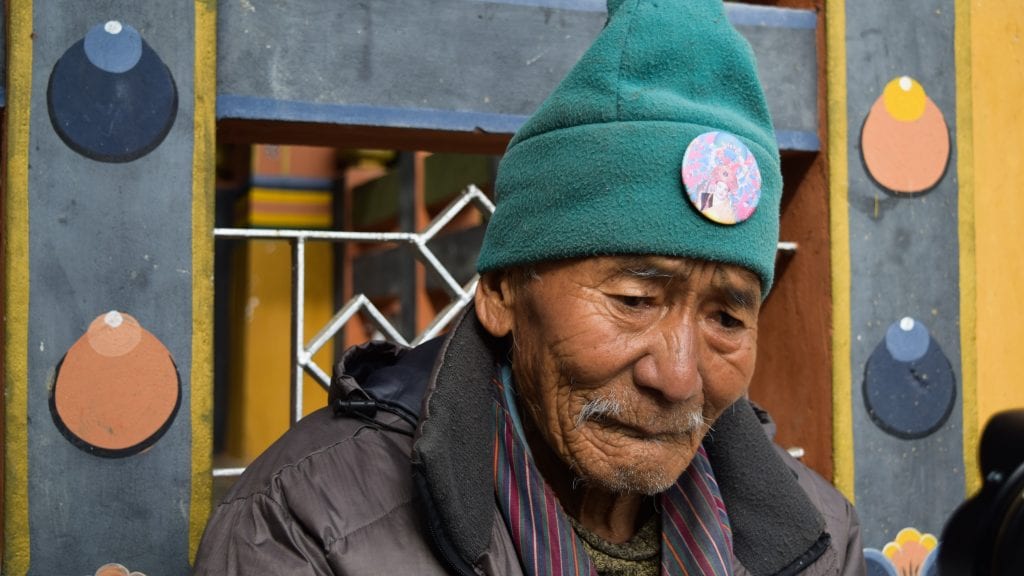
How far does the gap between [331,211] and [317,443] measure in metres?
7.20

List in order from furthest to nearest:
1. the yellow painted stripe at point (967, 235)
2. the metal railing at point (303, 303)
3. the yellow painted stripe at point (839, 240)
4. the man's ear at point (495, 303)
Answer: the yellow painted stripe at point (967, 235) → the yellow painted stripe at point (839, 240) → the metal railing at point (303, 303) → the man's ear at point (495, 303)

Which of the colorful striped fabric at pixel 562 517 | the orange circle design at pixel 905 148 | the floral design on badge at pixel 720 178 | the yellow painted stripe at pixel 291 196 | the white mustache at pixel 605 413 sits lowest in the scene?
the colorful striped fabric at pixel 562 517

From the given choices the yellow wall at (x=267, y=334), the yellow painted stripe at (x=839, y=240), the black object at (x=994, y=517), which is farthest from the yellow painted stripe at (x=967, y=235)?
the yellow wall at (x=267, y=334)

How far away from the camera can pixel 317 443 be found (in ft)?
5.25

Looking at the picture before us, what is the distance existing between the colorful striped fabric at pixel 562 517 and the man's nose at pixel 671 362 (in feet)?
0.81

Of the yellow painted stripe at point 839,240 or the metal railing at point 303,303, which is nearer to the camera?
the metal railing at point 303,303

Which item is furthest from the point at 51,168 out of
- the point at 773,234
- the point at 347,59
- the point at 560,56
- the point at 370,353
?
the point at 773,234

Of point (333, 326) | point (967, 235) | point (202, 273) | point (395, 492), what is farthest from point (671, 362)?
point (967, 235)

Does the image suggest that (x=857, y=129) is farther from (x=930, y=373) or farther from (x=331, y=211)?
(x=331, y=211)

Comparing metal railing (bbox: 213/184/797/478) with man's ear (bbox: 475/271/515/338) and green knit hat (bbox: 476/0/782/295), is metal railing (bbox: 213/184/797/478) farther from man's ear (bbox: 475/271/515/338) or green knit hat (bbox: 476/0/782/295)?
green knit hat (bbox: 476/0/782/295)

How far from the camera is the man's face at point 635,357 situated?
5.16ft

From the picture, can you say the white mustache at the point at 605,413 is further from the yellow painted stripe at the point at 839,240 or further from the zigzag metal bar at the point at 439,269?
the yellow painted stripe at the point at 839,240

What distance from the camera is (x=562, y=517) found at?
1646mm

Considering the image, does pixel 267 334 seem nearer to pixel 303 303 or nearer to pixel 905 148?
pixel 303 303
